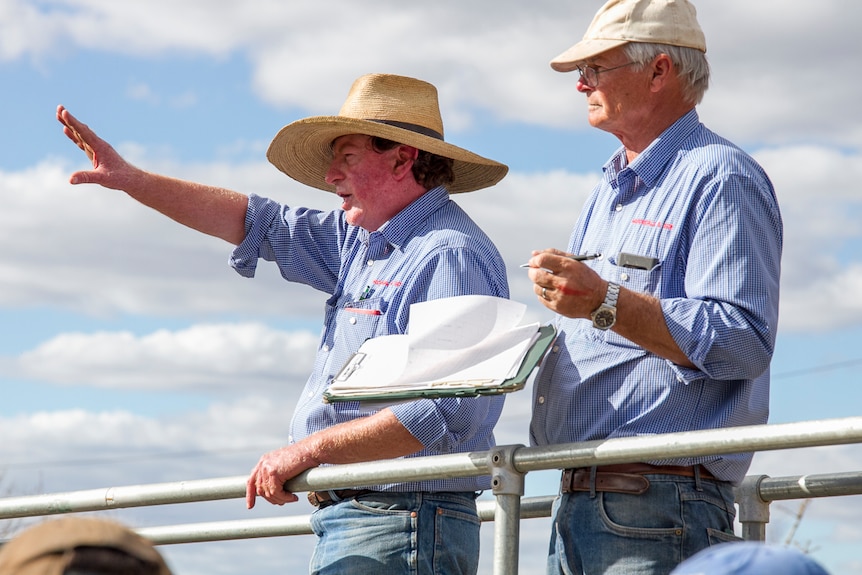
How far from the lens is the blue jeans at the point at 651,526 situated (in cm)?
306

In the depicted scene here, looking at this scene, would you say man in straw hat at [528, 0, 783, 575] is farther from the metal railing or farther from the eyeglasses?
the metal railing

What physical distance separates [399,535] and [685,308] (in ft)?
3.53

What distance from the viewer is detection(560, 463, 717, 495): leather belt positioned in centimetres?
311

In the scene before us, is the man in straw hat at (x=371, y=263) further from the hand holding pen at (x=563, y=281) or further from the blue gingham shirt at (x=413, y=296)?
the hand holding pen at (x=563, y=281)

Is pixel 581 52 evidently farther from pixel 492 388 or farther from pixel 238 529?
Answer: pixel 238 529

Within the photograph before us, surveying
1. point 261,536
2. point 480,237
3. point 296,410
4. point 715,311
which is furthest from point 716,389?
point 261,536

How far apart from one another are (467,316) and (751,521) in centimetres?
92

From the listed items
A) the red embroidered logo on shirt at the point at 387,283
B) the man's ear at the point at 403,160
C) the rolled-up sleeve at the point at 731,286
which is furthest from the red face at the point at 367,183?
the rolled-up sleeve at the point at 731,286

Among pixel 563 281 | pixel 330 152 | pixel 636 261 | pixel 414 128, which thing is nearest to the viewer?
pixel 563 281

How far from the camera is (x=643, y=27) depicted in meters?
3.44

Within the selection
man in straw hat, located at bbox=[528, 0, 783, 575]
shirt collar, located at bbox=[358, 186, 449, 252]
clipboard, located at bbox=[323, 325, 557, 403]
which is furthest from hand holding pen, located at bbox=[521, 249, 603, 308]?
shirt collar, located at bbox=[358, 186, 449, 252]

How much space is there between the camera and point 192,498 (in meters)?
3.64

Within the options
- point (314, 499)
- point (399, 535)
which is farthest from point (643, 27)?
point (314, 499)

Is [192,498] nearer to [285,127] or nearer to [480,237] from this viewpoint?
[480,237]
